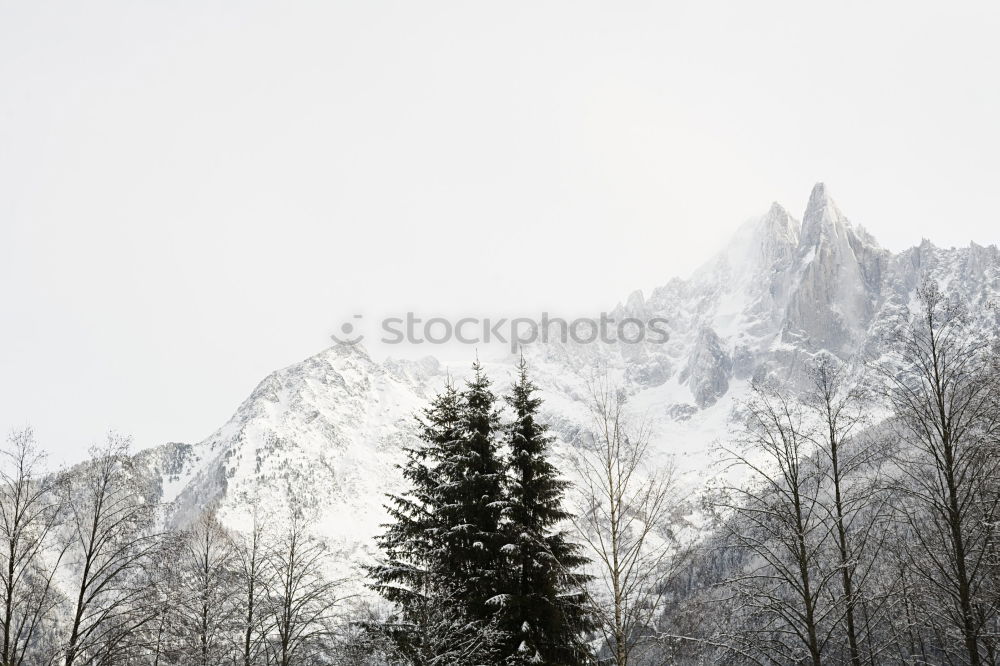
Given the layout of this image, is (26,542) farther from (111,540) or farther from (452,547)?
(452,547)

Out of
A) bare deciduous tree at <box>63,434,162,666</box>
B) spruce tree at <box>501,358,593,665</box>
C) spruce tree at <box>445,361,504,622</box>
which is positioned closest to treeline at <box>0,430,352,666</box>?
bare deciduous tree at <box>63,434,162,666</box>

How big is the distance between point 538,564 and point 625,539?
5085 mm

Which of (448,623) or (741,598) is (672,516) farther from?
(448,623)

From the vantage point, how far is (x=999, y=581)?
12836 millimetres

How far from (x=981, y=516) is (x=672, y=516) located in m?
5.72

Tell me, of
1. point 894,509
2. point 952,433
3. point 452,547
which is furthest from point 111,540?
point 952,433

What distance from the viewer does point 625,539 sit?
10602mm

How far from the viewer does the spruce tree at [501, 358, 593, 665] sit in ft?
46.9

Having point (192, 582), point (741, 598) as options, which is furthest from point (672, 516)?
point (192, 582)

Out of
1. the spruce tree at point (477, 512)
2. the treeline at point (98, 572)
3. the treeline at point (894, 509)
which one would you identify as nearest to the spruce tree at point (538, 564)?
the spruce tree at point (477, 512)

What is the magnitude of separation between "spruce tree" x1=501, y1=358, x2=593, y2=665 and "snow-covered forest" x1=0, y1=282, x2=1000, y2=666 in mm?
50

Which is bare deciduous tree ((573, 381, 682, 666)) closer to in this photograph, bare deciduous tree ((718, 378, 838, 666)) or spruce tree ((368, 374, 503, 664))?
bare deciduous tree ((718, 378, 838, 666))

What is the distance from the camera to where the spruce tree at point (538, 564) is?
1428 cm

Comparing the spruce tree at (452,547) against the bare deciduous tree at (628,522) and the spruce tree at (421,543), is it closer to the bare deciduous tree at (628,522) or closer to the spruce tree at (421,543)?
the spruce tree at (421,543)
